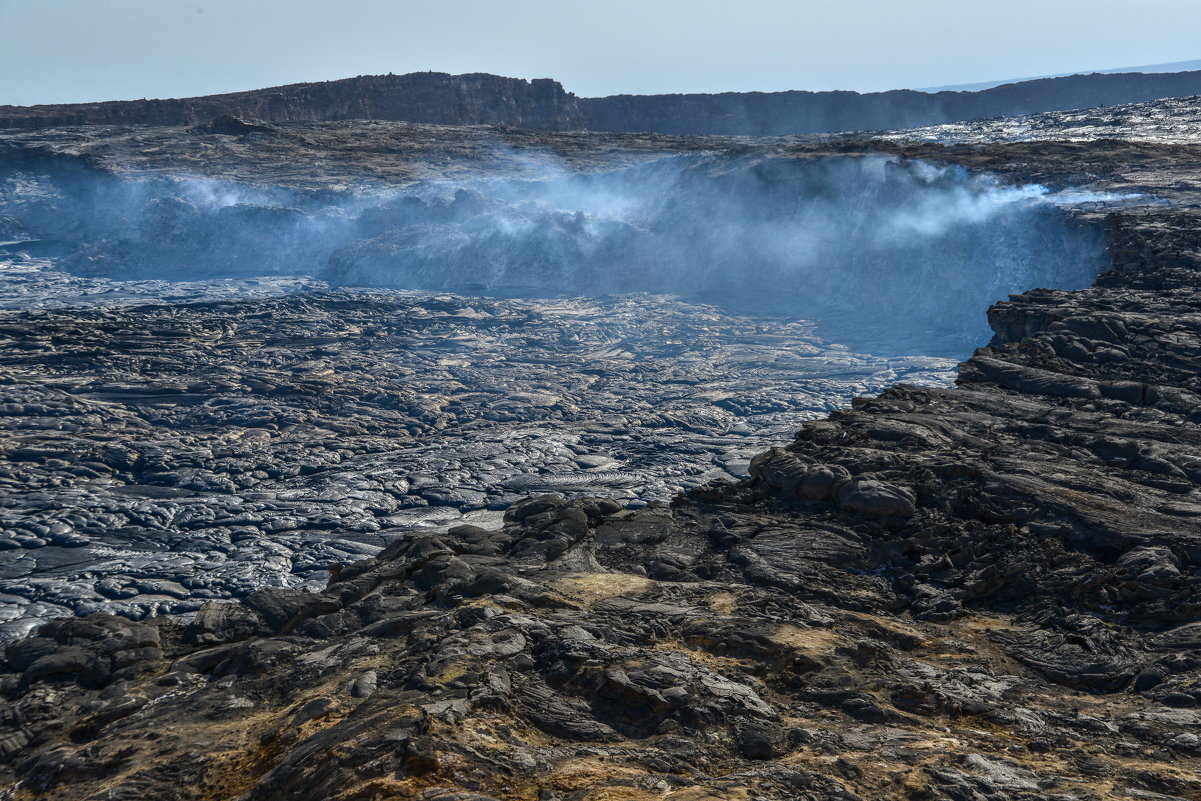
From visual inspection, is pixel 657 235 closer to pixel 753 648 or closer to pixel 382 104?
pixel 753 648

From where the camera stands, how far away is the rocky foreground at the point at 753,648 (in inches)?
188

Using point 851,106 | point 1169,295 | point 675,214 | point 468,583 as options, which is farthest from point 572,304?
point 851,106

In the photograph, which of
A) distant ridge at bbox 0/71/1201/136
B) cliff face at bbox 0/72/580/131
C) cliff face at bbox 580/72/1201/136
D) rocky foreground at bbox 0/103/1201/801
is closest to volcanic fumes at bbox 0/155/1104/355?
rocky foreground at bbox 0/103/1201/801

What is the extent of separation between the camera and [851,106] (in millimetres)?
51188

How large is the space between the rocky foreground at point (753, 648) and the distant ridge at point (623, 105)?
43187mm

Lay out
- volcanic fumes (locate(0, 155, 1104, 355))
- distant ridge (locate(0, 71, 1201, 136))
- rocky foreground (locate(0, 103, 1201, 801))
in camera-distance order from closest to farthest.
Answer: rocky foreground (locate(0, 103, 1201, 801)) < volcanic fumes (locate(0, 155, 1104, 355)) < distant ridge (locate(0, 71, 1201, 136))

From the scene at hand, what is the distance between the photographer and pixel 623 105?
52.6m

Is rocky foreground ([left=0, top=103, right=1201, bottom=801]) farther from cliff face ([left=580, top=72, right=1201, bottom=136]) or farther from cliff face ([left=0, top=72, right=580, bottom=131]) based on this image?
cliff face ([left=580, top=72, right=1201, bottom=136])

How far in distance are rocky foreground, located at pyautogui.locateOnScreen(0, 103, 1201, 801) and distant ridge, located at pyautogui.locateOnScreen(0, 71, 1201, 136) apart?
43.2m

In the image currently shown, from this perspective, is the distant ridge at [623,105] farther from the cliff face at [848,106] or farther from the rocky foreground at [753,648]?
the rocky foreground at [753,648]

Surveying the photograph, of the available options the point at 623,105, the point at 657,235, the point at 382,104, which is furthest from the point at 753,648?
the point at 623,105

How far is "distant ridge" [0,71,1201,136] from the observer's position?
4656 cm

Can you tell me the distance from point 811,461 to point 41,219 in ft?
94.9

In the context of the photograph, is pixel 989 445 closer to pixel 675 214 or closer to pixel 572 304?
pixel 572 304
